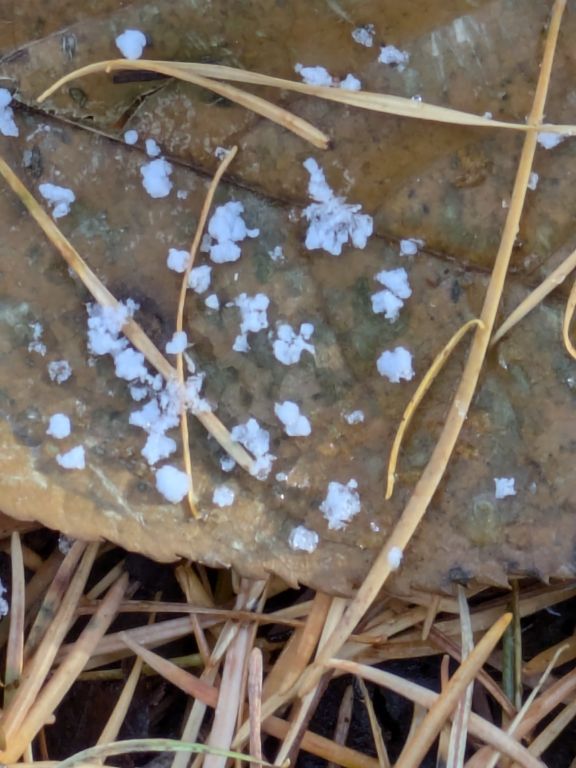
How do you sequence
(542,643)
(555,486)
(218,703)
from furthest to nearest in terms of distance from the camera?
(542,643)
(218,703)
(555,486)

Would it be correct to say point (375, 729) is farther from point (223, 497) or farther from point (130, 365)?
point (130, 365)

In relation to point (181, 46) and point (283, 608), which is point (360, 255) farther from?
point (283, 608)

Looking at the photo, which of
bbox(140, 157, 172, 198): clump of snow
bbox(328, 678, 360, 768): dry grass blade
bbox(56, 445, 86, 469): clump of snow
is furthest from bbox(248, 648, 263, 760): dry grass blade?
bbox(140, 157, 172, 198): clump of snow

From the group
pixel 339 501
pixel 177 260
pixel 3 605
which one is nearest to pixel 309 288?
pixel 177 260

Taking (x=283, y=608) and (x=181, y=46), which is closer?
(x=181, y=46)

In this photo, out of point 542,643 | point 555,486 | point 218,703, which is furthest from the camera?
point 542,643

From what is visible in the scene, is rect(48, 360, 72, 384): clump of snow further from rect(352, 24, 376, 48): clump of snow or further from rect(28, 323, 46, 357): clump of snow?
rect(352, 24, 376, 48): clump of snow

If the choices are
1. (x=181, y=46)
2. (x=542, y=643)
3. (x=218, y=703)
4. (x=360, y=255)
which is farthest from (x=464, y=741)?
(x=181, y=46)
